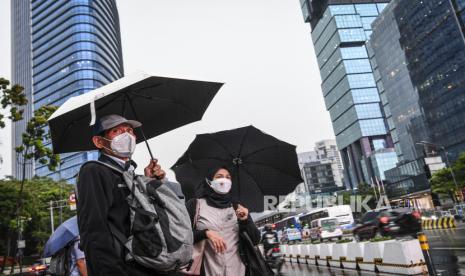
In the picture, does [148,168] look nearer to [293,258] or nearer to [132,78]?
[132,78]

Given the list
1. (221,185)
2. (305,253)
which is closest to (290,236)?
(305,253)

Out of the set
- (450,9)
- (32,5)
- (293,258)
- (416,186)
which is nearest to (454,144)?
(416,186)

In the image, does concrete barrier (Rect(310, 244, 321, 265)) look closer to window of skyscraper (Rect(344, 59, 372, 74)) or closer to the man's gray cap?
the man's gray cap

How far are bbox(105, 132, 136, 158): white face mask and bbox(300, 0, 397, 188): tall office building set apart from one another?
10430 cm

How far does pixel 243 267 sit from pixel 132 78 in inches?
82.2

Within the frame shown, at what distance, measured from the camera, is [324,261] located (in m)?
14.0

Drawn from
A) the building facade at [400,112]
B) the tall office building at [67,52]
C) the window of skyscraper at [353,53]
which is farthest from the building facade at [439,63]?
the tall office building at [67,52]

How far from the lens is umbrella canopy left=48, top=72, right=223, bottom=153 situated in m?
3.15

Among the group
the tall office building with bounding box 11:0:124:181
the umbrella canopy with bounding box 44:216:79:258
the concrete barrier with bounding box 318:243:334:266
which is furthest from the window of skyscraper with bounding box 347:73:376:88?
the umbrella canopy with bounding box 44:216:79:258

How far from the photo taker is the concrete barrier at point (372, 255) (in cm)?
959

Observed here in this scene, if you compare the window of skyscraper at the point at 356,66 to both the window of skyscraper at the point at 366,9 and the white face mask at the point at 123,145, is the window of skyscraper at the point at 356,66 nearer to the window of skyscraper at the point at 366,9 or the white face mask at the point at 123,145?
the window of skyscraper at the point at 366,9

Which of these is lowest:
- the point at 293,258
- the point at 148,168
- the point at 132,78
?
the point at 293,258

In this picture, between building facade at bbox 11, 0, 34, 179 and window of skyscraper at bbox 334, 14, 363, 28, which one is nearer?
window of skyscraper at bbox 334, 14, 363, 28

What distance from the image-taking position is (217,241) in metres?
3.59
